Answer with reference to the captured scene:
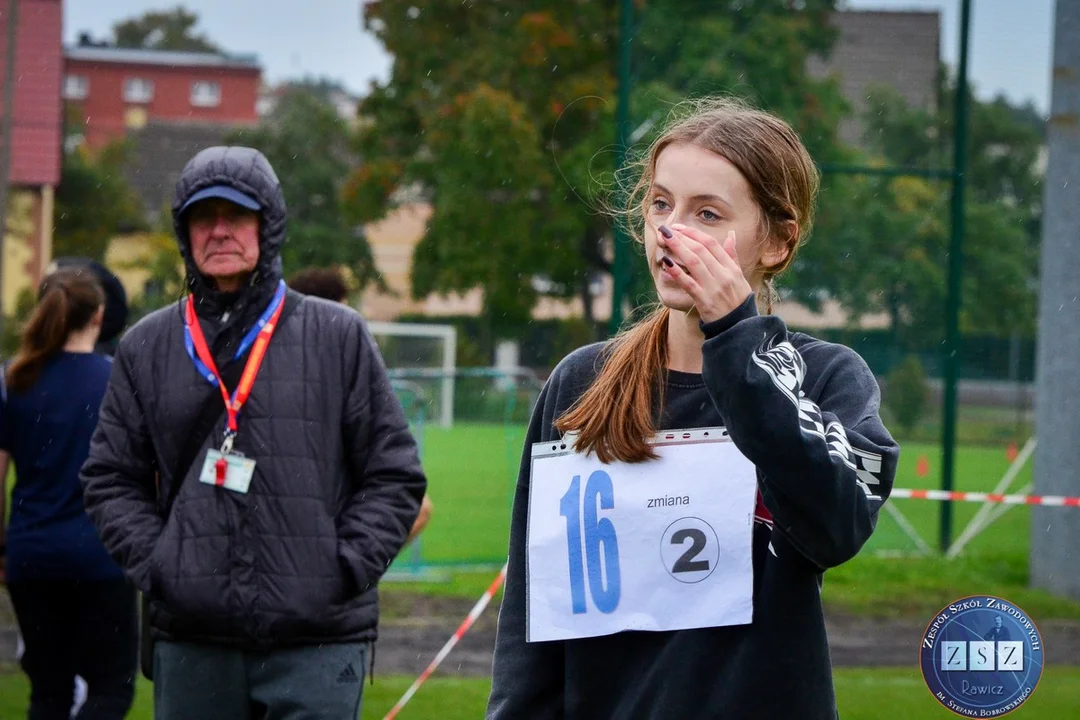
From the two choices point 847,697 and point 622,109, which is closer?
point 847,697

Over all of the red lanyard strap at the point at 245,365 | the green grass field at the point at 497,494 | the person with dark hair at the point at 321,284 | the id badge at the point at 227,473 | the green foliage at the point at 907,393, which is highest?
the person with dark hair at the point at 321,284

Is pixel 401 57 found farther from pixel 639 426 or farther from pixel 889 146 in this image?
pixel 639 426

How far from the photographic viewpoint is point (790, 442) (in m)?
1.93

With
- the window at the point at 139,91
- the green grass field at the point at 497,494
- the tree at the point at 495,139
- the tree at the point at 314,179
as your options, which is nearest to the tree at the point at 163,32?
the window at the point at 139,91

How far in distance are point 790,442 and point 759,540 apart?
0.35 meters

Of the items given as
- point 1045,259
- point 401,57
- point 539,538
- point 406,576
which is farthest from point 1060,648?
point 401,57

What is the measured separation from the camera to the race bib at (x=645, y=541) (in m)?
2.22

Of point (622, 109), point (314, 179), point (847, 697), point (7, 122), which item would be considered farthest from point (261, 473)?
point (314, 179)

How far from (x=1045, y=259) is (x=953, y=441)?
1.91m

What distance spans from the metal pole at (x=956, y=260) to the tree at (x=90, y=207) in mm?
24261

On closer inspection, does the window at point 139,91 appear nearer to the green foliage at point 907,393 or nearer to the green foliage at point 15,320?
the green foliage at point 15,320

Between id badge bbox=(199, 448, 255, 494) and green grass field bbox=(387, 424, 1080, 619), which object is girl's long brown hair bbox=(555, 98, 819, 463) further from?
green grass field bbox=(387, 424, 1080, 619)

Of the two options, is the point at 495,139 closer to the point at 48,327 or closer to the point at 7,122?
the point at 7,122

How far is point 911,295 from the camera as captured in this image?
36.3 ft
